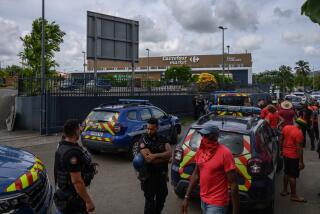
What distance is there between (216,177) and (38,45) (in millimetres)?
21746

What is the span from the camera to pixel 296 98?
2936 centimetres

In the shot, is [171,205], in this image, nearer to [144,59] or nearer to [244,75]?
[244,75]

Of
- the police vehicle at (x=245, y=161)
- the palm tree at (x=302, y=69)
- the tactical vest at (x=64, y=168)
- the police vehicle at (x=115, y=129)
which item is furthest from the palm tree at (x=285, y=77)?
the tactical vest at (x=64, y=168)

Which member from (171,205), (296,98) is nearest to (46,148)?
(171,205)

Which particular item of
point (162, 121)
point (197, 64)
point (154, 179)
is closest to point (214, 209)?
point (154, 179)

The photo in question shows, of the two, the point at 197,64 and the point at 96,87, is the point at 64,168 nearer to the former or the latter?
the point at 96,87

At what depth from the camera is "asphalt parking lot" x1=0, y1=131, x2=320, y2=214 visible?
591cm

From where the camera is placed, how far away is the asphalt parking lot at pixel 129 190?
5.91m

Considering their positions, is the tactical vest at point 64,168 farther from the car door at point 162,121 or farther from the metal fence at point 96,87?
the metal fence at point 96,87

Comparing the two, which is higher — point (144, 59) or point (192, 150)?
point (144, 59)

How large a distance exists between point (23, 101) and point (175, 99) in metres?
9.97

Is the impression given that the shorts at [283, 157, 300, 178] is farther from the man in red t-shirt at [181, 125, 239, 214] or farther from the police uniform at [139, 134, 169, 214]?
the man in red t-shirt at [181, 125, 239, 214]

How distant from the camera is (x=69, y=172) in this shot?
3498 millimetres

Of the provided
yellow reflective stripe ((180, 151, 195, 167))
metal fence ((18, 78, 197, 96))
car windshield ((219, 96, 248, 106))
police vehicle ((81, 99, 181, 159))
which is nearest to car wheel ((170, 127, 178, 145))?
police vehicle ((81, 99, 181, 159))
